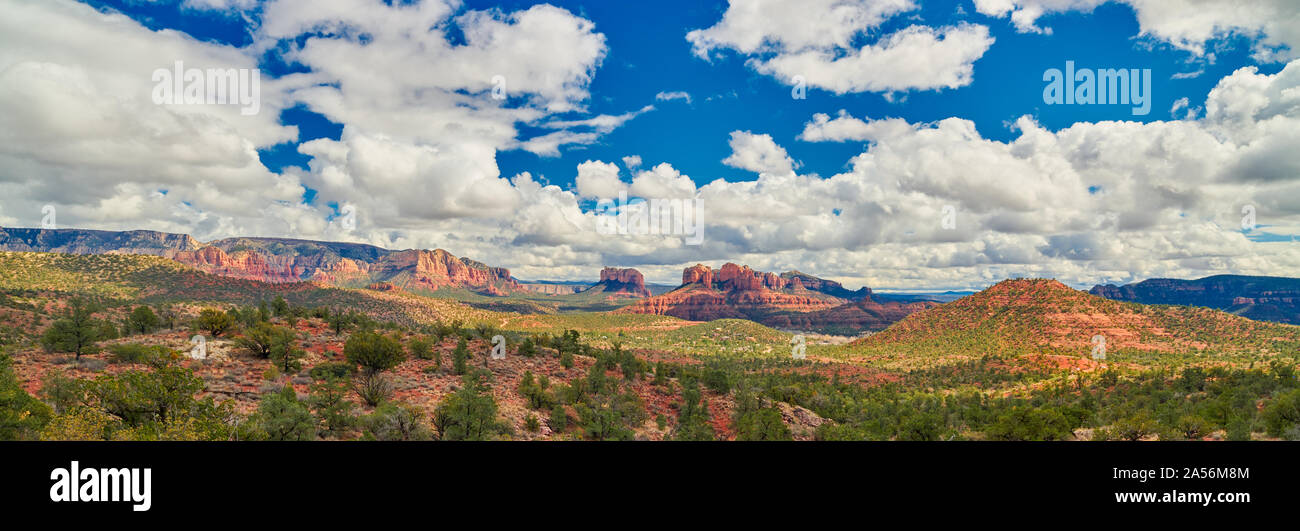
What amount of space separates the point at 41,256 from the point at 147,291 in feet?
106

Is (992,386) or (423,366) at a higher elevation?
(423,366)
